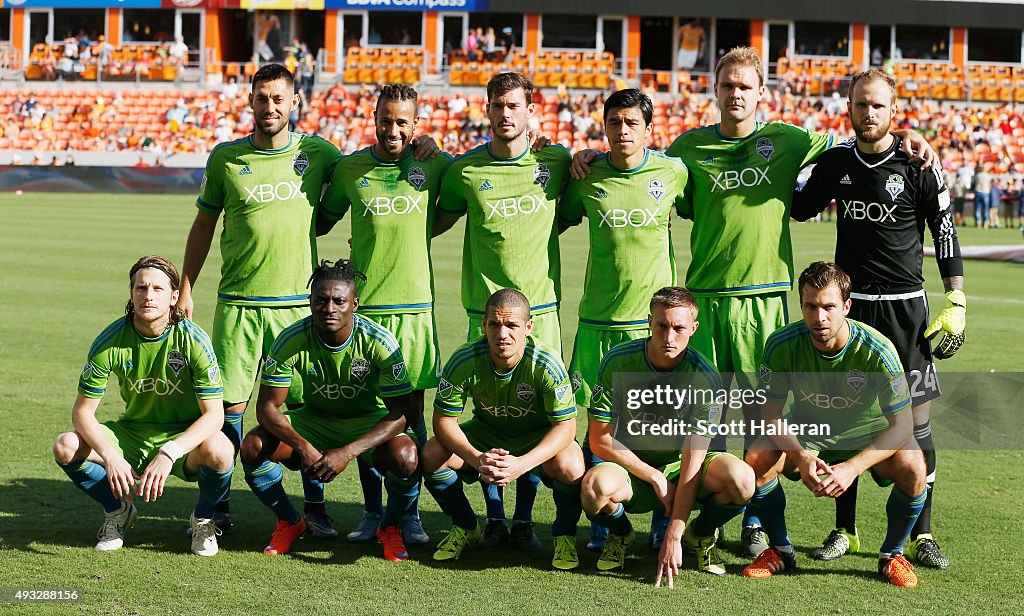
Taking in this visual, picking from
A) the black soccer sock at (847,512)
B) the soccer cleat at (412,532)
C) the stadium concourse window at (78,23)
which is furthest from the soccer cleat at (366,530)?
the stadium concourse window at (78,23)

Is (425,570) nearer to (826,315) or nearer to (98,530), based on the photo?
(98,530)

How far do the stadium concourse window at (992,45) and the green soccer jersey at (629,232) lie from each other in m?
43.3

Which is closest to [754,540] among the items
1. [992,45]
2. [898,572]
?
[898,572]

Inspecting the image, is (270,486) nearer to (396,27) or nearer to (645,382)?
(645,382)

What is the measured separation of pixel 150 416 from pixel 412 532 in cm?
135

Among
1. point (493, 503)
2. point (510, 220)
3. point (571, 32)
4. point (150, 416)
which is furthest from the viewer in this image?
point (571, 32)

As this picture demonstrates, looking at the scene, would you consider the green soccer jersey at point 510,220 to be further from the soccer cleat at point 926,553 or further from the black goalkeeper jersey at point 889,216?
the soccer cleat at point 926,553

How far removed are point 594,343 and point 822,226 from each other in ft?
71.8

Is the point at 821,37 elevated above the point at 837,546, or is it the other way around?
the point at 821,37

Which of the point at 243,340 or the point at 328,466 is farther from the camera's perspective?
the point at 243,340

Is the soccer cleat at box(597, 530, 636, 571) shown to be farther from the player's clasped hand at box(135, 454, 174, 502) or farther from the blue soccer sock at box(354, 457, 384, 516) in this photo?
the player's clasped hand at box(135, 454, 174, 502)

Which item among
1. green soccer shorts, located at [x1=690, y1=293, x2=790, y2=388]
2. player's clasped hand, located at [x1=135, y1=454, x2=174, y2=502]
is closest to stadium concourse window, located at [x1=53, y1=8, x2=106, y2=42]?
player's clasped hand, located at [x1=135, y1=454, x2=174, y2=502]

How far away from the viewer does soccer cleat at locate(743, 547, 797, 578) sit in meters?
5.06

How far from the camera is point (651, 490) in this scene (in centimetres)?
518
